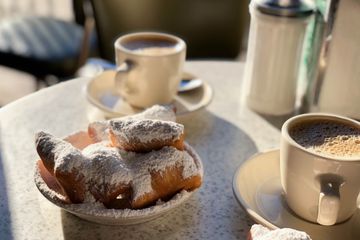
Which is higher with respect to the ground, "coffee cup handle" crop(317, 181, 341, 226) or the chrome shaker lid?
the chrome shaker lid

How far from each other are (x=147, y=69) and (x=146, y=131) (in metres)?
0.27

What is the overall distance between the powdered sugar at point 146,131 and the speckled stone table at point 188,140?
0.34ft

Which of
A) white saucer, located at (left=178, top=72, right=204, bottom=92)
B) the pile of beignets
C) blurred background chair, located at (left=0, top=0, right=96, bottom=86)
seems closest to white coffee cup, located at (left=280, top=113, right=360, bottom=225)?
the pile of beignets

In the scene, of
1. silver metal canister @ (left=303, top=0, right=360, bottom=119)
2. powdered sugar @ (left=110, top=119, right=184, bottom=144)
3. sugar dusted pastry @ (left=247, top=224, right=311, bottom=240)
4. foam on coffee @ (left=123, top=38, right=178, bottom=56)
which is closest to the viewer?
sugar dusted pastry @ (left=247, top=224, right=311, bottom=240)

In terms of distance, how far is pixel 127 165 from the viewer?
0.60 m

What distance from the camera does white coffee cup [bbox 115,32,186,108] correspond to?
0.86m

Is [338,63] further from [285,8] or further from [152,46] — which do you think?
[152,46]

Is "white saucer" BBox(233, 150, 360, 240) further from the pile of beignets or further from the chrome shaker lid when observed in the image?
the chrome shaker lid

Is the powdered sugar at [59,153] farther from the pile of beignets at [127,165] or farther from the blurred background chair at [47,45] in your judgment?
the blurred background chair at [47,45]

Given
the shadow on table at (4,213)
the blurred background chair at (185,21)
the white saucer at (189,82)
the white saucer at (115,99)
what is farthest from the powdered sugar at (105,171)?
the blurred background chair at (185,21)

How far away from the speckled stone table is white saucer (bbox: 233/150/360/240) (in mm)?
25

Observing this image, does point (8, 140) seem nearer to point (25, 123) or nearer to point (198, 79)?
point (25, 123)

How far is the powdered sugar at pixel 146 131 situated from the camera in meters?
0.61

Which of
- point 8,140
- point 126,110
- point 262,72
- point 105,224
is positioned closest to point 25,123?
point 8,140
